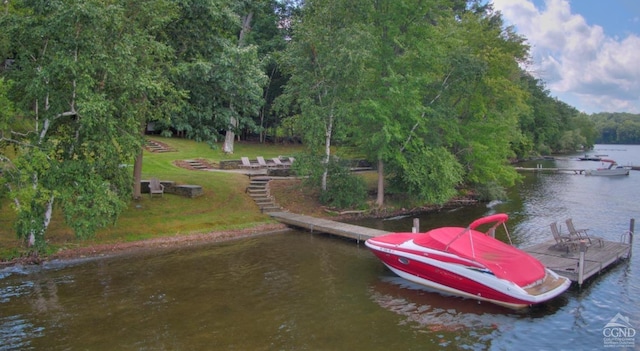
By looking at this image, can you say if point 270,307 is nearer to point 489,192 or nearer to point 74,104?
point 74,104

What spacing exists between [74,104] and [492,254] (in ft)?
49.9

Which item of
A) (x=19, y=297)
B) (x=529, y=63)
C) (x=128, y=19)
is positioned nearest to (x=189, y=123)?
(x=128, y=19)

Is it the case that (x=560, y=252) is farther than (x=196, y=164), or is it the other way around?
(x=196, y=164)

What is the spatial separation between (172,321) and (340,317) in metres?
4.51

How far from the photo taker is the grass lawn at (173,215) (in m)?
18.2

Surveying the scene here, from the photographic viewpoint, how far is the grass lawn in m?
18.2

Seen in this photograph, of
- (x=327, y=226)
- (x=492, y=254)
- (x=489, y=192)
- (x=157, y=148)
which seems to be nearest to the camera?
(x=492, y=254)

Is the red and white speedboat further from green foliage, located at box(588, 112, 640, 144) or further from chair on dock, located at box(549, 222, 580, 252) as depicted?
green foliage, located at box(588, 112, 640, 144)

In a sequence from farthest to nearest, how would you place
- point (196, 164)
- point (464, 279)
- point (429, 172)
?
point (196, 164), point (429, 172), point (464, 279)

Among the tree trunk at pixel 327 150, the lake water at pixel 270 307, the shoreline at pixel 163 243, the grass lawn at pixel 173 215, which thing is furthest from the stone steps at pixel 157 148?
the lake water at pixel 270 307

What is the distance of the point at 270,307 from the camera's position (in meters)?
13.1

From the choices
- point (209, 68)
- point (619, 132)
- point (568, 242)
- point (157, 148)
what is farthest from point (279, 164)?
point (619, 132)

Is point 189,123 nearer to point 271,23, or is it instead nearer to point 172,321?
point 172,321

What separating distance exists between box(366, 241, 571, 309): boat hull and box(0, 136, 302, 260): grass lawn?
9564 mm
